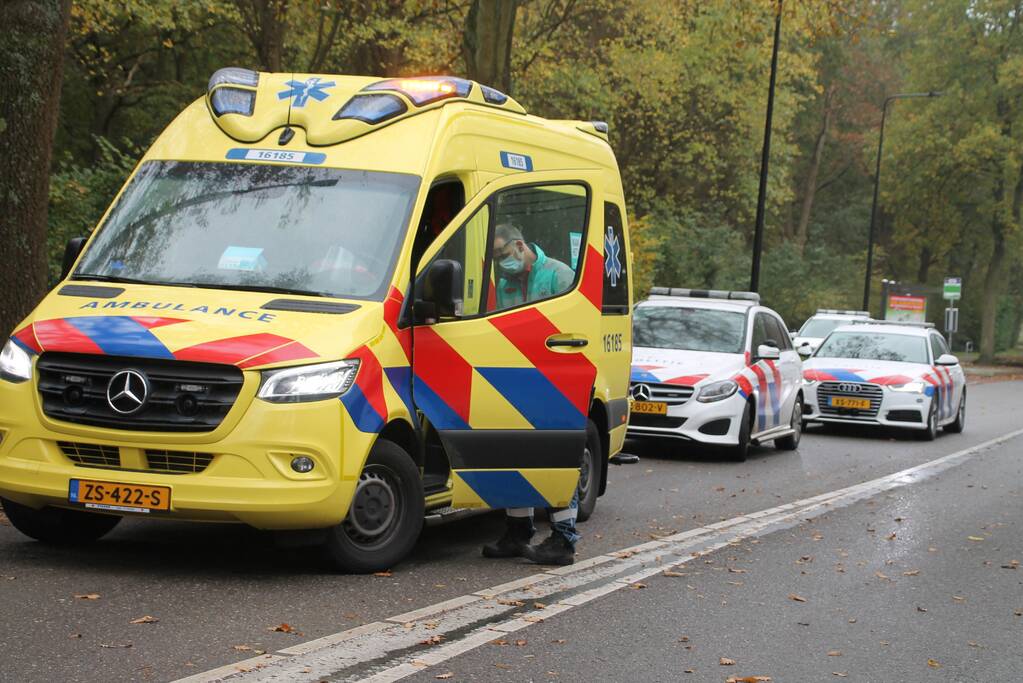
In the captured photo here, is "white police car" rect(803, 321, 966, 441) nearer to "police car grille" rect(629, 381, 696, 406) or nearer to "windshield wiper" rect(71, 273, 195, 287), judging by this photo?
"police car grille" rect(629, 381, 696, 406)

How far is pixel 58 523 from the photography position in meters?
7.97

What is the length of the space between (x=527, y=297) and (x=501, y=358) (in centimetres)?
49

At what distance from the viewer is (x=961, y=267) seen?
69562 mm

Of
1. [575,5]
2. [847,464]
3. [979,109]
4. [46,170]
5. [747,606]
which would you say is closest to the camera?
[747,606]

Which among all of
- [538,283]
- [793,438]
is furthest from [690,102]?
[538,283]

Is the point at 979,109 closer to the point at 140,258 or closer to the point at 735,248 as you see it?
the point at 735,248

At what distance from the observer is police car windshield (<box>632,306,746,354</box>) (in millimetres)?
16250

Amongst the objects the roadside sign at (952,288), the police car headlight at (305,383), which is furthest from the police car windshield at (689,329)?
the roadside sign at (952,288)

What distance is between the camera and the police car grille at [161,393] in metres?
7.10

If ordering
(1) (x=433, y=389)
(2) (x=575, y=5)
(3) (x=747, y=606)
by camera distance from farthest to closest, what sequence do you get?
(2) (x=575, y=5) < (1) (x=433, y=389) < (3) (x=747, y=606)

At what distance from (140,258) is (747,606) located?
3.73 m

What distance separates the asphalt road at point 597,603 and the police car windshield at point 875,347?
10136mm

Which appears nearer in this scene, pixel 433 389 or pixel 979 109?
pixel 433 389

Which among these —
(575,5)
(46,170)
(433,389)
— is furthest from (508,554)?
(575,5)
